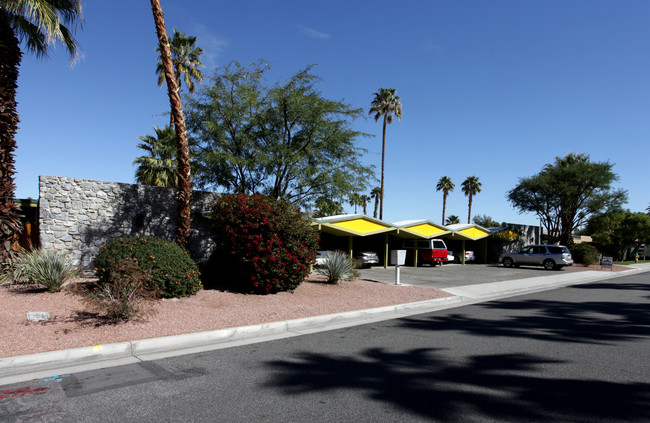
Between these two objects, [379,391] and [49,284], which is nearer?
[379,391]

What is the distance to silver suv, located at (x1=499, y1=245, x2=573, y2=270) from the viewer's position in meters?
26.7

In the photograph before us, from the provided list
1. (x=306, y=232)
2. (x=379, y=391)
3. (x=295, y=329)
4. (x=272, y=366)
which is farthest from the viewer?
(x=306, y=232)

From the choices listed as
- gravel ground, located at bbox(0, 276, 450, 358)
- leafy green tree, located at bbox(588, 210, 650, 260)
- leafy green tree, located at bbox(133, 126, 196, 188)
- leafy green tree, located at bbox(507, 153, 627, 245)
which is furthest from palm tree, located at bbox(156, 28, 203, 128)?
leafy green tree, located at bbox(588, 210, 650, 260)

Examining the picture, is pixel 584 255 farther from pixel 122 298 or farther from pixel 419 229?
pixel 122 298

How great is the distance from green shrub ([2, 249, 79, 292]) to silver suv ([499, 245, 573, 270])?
26634 millimetres

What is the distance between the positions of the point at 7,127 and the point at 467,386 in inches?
484

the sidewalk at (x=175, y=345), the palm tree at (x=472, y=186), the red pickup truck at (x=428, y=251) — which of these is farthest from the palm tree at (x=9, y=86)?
the palm tree at (x=472, y=186)

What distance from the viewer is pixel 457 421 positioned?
3.87 meters

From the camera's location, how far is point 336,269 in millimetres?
13148

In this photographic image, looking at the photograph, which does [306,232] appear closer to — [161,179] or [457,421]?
[457,421]

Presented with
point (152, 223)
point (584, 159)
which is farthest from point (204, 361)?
point (584, 159)

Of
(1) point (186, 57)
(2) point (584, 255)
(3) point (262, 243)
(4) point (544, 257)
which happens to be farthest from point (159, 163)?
(2) point (584, 255)

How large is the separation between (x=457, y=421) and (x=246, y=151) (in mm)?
13626

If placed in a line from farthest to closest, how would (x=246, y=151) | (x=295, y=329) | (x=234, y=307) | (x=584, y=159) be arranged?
(x=584, y=159), (x=246, y=151), (x=234, y=307), (x=295, y=329)
